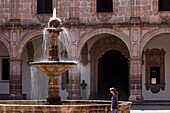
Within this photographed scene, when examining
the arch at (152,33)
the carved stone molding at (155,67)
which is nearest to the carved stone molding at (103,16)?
the arch at (152,33)

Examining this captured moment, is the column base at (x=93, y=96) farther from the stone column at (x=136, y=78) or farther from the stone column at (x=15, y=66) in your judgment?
the stone column at (x=15, y=66)

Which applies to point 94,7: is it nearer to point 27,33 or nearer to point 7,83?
point 27,33

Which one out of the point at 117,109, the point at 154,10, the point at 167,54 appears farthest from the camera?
the point at 167,54

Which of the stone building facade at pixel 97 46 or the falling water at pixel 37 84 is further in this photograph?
the falling water at pixel 37 84

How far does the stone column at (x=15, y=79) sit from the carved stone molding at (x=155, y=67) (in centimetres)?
708

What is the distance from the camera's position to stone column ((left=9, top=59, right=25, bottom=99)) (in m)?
28.7

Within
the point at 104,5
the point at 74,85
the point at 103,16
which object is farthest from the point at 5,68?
the point at 104,5

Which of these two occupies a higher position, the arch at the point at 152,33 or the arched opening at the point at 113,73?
the arch at the point at 152,33

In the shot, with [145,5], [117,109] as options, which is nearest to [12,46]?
[145,5]

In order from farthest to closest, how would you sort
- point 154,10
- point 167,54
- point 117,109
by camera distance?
point 167,54, point 154,10, point 117,109

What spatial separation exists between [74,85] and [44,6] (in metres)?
4.67

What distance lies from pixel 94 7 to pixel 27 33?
3.86 meters

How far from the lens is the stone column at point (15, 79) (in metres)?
28.7

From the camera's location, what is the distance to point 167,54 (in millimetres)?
30000
